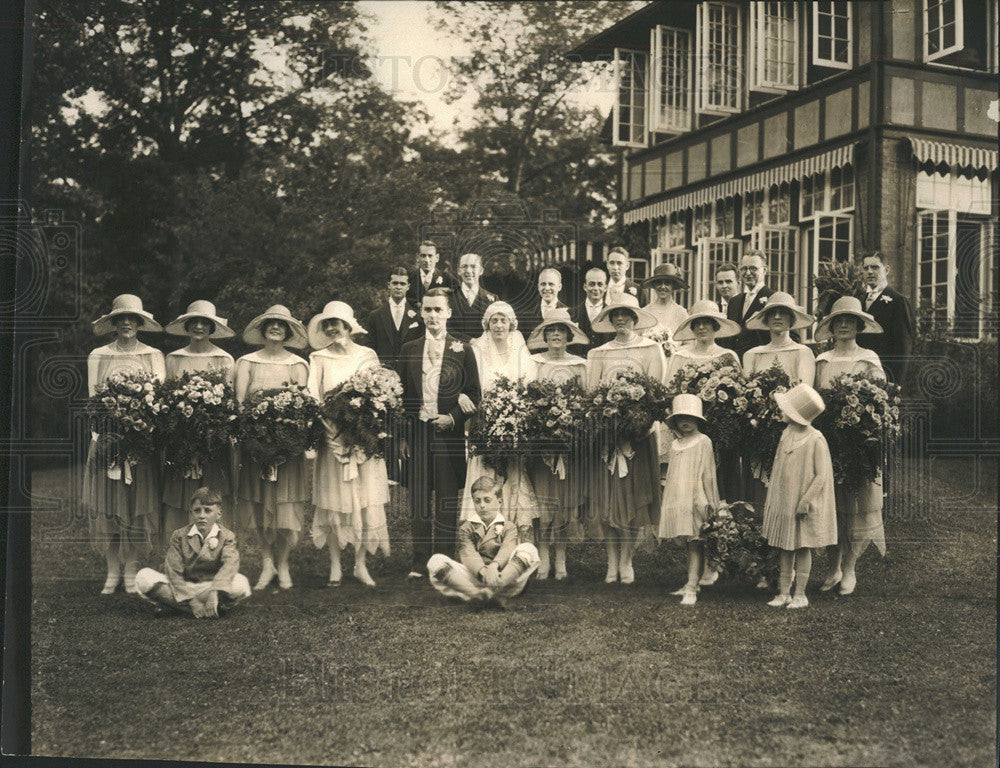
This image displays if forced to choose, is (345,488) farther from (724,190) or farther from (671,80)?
(671,80)

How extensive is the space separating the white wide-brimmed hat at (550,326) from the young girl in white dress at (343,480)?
1.03 m

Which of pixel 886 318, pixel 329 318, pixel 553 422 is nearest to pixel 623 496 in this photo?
pixel 553 422

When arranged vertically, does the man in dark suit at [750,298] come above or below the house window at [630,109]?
below

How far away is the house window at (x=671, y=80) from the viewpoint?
7.00 meters

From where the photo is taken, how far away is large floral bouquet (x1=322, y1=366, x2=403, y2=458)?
23.4 feet

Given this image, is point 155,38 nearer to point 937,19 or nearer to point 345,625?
point 345,625

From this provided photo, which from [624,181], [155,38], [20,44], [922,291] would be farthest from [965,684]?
[20,44]

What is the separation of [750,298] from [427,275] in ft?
6.81

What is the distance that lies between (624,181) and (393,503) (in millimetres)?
2527

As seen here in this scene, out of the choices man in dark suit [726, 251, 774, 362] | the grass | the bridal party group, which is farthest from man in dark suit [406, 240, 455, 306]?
man in dark suit [726, 251, 774, 362]

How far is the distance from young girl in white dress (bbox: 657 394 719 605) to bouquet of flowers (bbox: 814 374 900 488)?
Answer: 73 centimetres

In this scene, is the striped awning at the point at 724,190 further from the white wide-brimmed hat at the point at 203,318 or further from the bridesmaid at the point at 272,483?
the white wide-brimmed hat at the point at 203,318

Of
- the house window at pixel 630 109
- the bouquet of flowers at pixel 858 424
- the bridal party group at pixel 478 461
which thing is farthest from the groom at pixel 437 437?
the bouquet of flowers at pixel 858 424

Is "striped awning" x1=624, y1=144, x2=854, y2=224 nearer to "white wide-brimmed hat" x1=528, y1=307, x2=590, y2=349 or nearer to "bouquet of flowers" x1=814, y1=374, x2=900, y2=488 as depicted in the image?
"white wide-brimmed hat" x1=528, y1=307, x2=590, y2=349
